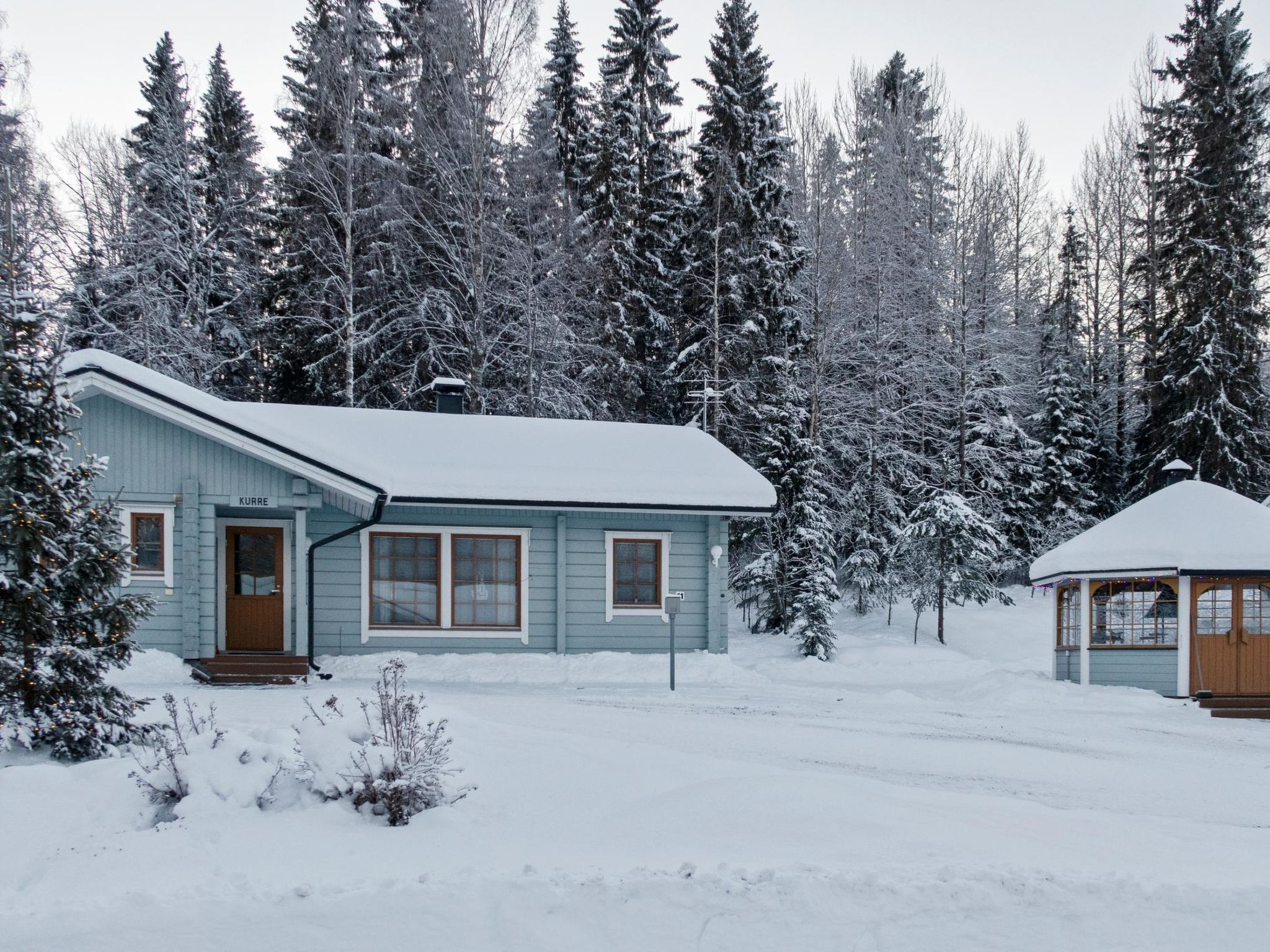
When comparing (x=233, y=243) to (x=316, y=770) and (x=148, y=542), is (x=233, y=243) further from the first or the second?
(x=316, y=770)

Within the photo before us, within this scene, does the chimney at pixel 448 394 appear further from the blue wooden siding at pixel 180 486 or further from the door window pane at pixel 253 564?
the blue wooden siding at pixel 180 486

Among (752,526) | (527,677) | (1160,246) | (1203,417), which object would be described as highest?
(1160,246)

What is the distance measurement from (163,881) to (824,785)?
437 centimetres

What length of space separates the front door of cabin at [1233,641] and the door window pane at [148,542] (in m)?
15.3

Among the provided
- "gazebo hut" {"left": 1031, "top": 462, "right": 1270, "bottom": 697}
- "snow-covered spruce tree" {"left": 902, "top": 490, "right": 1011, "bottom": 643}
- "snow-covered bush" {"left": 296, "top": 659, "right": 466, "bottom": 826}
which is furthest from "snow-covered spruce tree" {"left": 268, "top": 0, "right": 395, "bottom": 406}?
"snow-covered bush" {"left": 296, "top": 659, "right": 466, "bottom": 826}

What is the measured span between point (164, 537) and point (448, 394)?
20.5ft

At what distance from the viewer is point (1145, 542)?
629 inches

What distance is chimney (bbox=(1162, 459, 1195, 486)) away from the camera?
18000 mm

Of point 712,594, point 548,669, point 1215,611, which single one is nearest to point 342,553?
point 548,669

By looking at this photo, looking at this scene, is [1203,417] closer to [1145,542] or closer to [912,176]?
[912,176]

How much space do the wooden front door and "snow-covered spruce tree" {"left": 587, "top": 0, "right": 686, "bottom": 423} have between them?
40.8 feet

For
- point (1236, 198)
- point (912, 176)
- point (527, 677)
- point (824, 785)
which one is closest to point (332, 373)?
point (527, 677)

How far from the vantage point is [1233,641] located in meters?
15.6

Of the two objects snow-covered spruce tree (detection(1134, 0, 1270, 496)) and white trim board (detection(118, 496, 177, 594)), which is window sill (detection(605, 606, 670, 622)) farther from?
snow-covered spruce tree (detection(1134, 0, 1270, 496))
